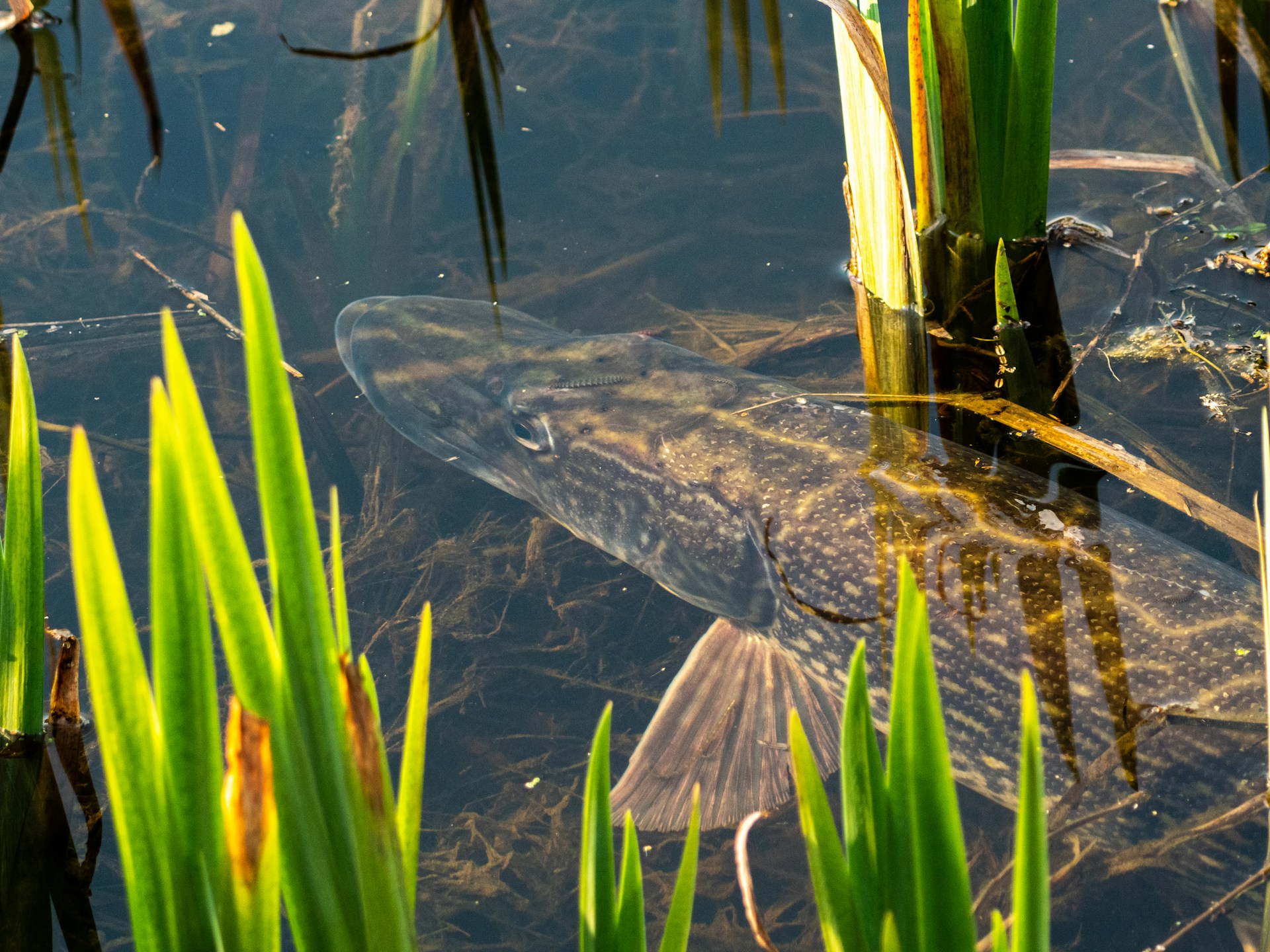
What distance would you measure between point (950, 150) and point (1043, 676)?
4.61 ft

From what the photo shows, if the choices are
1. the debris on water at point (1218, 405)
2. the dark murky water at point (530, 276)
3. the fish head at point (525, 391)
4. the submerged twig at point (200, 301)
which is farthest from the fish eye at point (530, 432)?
the debris on water at point (1218, 405)

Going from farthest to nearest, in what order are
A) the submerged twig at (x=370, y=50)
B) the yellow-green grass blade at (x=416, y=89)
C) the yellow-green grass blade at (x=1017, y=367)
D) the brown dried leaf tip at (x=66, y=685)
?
the submerged twig at (x=370, y=50) < the yellow-green grass blade at (x=416, y=89) < the yellow-green grass blade at (x=1017, y=367) < the brown dried leaf tip at (x=66, y=685)

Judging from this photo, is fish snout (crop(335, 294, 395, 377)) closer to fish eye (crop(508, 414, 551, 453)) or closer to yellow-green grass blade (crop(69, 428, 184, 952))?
fish eye (crop(508, 414, 551, 453))

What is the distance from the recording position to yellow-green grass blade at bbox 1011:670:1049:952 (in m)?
0.83

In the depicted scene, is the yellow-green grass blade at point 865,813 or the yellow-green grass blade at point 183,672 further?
the yellow-green grass blade at point 865,813

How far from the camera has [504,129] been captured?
174 inches

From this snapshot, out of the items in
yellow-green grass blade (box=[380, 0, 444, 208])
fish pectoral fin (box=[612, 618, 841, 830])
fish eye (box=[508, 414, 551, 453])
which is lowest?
fish pectoral fin (box=[612, 618, 841, 830])

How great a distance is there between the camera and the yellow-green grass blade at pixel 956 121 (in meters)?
2.48

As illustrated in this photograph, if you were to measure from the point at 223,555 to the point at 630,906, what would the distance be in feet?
1.91

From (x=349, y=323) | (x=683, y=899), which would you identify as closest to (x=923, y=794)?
(x=683, y=899)

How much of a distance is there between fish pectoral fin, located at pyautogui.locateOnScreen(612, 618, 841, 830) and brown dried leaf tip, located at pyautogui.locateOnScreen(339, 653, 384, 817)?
1.70 metres

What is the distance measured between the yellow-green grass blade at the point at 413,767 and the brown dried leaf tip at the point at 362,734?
0.19 feet

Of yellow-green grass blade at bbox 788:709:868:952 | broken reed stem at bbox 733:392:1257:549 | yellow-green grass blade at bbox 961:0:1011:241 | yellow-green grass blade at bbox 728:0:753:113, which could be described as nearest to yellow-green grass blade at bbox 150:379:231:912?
yellow-green grass blade at bbox 788:709:868:952

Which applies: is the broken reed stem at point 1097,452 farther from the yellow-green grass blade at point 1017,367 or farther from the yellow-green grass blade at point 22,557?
the yellow-green grass blade at point 22,557
